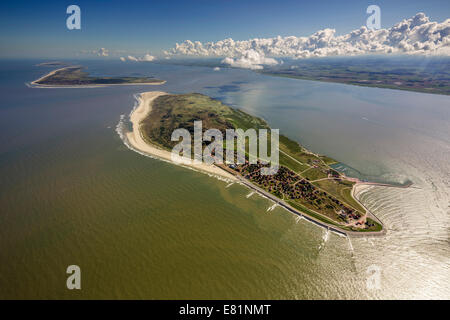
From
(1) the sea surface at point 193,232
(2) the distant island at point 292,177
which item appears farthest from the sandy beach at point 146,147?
(1) the sea surface at point 193,232

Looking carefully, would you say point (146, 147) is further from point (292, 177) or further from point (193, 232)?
point (292, 177)

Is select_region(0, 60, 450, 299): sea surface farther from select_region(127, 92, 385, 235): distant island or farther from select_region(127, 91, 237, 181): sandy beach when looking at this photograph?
select_region(127, 91, 237, 181): sandy beach

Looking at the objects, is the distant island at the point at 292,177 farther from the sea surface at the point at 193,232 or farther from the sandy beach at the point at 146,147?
the sea surface at the point at 193,232

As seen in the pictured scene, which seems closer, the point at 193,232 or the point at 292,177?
the point at 193,232

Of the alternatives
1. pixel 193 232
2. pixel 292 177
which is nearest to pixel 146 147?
pixel 193 232

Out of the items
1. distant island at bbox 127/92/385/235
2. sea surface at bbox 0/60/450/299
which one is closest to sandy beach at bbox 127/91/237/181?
distant island at bbox 127/92/385/235
